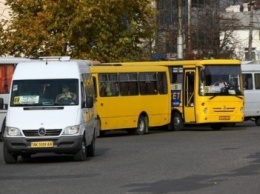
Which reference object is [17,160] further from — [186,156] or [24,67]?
[186,156]

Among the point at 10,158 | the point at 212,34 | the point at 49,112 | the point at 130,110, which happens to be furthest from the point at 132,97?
the point at 212,34

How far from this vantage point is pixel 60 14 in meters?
45.1

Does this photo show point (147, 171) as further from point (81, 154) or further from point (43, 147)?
point (81, 154)

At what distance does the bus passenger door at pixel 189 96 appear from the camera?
38.7 m

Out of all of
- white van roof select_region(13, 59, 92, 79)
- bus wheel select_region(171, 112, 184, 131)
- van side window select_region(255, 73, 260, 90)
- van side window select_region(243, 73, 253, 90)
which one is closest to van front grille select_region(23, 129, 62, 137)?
white van roof select_region(13, 59, 92, 79)

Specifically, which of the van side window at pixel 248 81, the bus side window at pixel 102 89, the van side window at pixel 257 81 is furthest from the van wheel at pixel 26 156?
the van side window at pixel 257 81

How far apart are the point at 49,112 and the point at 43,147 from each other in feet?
2.75

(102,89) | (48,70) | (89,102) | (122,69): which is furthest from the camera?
(122,69)

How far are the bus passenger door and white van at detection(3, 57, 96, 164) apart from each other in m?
14.9

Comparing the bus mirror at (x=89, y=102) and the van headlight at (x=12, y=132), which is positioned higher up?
the bus mirror at (x=89, y=102)

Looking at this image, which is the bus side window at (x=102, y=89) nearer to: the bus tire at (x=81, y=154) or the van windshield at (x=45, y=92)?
the van windshield at (x=45, y=92)

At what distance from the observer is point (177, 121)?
39.2m

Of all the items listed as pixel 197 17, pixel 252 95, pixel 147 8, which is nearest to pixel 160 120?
pixel 252 95

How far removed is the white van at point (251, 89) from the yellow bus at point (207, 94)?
4.48 m
